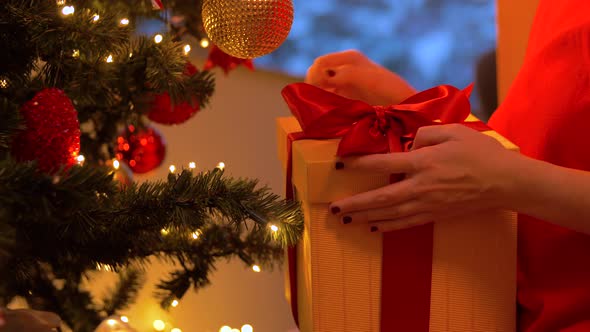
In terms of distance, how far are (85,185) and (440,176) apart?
321 millimetres

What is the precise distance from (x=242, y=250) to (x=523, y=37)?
0.64 metres

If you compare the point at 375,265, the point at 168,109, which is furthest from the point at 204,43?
the point at 375,265

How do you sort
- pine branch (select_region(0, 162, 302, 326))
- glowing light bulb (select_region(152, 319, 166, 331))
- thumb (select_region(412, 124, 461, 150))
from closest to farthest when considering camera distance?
pine branch (select_region(0, 162, 302, 326)) → thumb (select_region(412, 124, 461, 150)) → glowing light bulb (select_region(152, 319, 166, 331))

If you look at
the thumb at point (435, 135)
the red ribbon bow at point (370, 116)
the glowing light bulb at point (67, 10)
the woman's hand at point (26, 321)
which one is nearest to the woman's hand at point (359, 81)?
the red ribbon bow at point (370, 116)

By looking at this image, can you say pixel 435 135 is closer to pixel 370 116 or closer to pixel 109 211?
pixel 370 116

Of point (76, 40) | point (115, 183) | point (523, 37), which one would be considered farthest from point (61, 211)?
point (523, 37)

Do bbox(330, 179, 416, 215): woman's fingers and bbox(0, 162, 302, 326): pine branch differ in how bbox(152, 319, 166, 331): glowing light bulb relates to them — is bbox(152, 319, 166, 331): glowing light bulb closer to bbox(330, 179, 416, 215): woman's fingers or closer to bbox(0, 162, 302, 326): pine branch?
bbox(0, 162, 302, 326): pine branch

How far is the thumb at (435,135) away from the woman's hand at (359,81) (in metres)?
0.21

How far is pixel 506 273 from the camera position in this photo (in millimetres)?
696

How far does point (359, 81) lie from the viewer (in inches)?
34.0

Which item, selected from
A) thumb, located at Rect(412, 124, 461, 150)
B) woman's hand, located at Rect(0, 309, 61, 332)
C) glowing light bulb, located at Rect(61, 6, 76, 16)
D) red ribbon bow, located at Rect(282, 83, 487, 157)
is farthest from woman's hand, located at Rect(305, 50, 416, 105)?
woman's hand, located at Rect(0, 309, 61, 332)

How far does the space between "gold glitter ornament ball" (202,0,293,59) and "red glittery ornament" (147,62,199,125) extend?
10.2 inches

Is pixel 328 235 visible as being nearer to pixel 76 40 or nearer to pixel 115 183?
pixel 115 183

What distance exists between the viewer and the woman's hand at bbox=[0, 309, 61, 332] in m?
0.59
